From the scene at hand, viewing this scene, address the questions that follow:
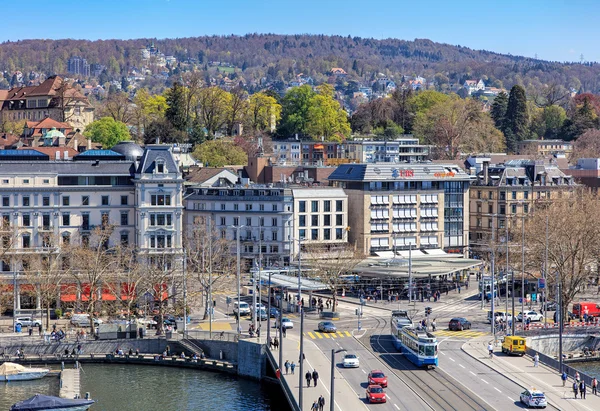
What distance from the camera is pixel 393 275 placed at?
9825cm

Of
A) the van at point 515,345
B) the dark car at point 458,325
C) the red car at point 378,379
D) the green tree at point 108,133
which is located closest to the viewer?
the red car at point 378,379

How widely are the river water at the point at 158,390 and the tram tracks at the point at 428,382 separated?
7240 mm

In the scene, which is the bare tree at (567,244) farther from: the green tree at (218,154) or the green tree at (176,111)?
the green tree at (176,111)

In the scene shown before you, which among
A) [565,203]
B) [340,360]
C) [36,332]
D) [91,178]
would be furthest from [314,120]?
[340,360]

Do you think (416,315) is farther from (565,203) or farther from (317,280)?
(565,203)

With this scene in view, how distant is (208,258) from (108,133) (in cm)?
6358

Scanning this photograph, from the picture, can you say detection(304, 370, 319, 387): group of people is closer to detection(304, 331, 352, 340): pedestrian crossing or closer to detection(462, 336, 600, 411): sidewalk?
detection(462, 336, 600, 411): sidewalk

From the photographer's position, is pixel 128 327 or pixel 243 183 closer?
pixel 128 327

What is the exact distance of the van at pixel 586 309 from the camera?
94.2 meters

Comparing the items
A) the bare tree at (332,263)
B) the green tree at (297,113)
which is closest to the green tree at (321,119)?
the green tree at (297,113)

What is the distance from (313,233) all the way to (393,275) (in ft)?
46.7

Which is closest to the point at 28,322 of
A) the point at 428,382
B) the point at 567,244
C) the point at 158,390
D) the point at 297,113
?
the point at 158,390

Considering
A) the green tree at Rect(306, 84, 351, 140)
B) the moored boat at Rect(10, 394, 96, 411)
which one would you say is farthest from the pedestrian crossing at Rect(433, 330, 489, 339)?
the green tree at Rect(306, 84, 351, 140)

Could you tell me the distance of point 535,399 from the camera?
58625 mm
